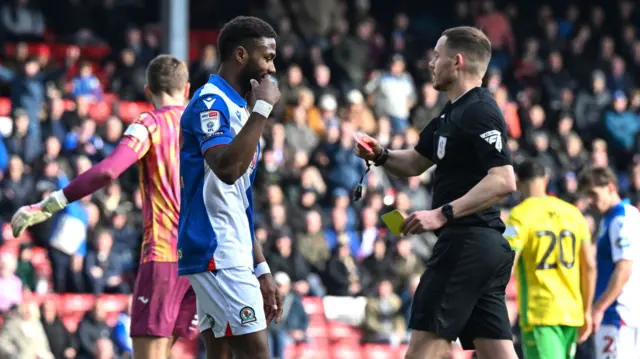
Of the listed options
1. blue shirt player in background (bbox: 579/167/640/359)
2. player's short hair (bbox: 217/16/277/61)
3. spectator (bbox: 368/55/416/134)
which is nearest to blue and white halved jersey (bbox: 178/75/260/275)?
player's short hair (bbox: 217/16/277/61)

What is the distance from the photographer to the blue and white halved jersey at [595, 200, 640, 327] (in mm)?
8742

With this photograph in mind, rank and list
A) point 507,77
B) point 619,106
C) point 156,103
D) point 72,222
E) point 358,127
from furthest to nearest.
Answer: point 507,77 < point 619,106 < point 358,127 < point 72,222 < point 156,103

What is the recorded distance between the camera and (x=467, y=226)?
6.09m

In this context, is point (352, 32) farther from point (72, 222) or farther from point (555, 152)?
point (72, 222)

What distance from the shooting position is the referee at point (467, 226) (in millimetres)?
5914

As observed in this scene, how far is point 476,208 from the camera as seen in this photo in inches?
231

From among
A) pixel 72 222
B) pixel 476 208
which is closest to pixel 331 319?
pixel 72 222

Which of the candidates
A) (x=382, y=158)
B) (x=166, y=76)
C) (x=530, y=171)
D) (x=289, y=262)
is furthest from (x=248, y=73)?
(x=289, y=262)

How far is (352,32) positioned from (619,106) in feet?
16.7

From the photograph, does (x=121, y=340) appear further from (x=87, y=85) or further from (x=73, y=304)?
(x=87, y=85)

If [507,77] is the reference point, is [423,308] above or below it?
below

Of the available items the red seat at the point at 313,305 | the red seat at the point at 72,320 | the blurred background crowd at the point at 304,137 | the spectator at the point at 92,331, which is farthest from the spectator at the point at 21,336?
the red seat at the point at 313,305

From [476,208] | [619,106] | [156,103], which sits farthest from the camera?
[619,106]

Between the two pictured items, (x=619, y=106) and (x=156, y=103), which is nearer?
(x=156, y=103)
